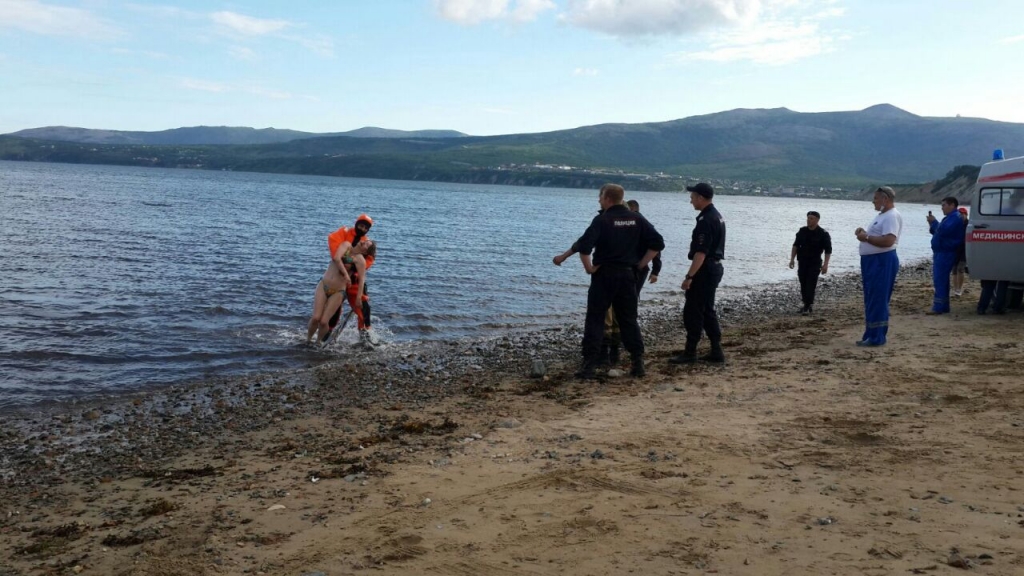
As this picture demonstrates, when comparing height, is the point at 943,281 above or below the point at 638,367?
above

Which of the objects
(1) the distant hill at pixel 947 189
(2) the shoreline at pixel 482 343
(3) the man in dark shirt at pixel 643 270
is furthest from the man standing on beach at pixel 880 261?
(1) the distant hill at pixel 947 189

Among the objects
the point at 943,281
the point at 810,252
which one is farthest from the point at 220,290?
the point at 943,281

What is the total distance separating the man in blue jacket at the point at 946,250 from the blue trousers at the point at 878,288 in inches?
166

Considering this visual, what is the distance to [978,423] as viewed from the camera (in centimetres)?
679

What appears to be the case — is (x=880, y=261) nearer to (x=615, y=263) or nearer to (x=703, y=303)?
(x=703, y=303)

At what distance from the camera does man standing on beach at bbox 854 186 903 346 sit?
10.5m

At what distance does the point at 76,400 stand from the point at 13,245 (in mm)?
19325

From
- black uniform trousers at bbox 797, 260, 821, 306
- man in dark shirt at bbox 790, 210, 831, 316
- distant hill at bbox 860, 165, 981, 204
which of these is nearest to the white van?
man in dark shirt at bbox 790, 210, 831, 316

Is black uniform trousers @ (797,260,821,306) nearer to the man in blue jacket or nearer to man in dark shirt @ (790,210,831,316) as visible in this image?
man in dark shirt @ (790,210,831,316)

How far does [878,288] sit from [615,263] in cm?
424

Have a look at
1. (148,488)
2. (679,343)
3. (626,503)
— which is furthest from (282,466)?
(679,343)

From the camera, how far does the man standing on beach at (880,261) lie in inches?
412

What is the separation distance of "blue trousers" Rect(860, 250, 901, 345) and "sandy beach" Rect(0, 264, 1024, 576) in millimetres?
646

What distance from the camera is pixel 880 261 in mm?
10711
